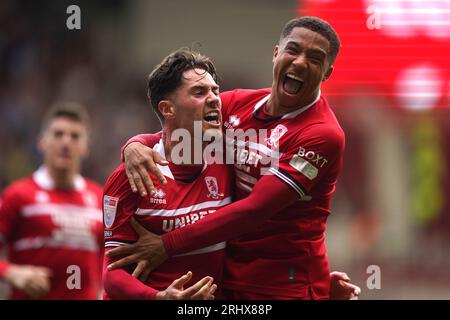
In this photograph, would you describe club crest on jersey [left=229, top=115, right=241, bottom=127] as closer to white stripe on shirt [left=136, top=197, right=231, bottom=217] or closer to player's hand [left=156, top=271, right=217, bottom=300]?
white stripe on shirt [left=136, top=197, right=231, bottom=217]

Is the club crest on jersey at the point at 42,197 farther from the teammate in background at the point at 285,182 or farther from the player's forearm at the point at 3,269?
the teammate in background at the point at 285,182

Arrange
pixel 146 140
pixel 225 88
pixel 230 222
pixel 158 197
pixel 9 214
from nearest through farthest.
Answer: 1. pixel 230 222
2. pixel 158 197
3. pixel 146 140
4. pixel 9 214
5. pixel 225 88

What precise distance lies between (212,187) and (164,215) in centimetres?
28

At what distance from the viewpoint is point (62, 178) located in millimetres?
6719

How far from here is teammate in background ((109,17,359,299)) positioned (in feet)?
14.1

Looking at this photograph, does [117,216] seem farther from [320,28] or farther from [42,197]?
[42,197]

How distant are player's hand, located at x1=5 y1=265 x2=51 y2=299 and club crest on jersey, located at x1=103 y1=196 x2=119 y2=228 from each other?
5.30 feet

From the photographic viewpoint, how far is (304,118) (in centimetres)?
451

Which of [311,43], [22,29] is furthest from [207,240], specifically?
[22,29]

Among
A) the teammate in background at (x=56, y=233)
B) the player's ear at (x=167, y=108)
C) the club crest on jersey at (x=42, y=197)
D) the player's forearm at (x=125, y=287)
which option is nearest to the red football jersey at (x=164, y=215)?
the player's forearm at (x=125, y=287)

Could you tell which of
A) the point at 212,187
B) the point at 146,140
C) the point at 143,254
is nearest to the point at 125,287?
the point at 143,254

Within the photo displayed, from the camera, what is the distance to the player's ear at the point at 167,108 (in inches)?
180

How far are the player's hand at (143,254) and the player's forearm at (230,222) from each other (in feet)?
0.14
